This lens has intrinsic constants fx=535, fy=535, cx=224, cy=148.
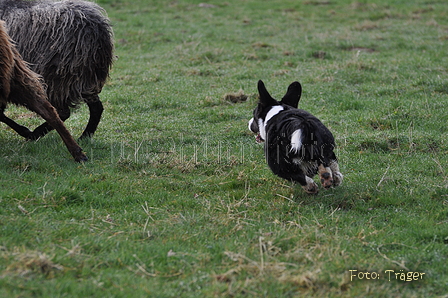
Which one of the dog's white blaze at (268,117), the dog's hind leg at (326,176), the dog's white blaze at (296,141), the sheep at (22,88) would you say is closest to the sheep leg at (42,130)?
the sheep at (22,88)

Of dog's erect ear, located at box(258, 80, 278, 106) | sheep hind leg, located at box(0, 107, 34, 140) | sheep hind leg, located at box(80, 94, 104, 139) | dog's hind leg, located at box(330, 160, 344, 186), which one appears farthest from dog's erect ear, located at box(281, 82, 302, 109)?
sheep hind leg, located at box(0, 107, 34, 140)

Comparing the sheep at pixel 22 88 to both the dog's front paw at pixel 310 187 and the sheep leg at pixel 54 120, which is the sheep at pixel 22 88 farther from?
the dog's front paw at pixel 310 187

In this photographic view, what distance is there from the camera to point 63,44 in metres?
6.60

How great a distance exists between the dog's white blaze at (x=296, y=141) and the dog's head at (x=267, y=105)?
0.80 meters

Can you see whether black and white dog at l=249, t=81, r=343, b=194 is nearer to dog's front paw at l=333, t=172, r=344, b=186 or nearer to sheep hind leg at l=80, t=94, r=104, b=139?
dog's front paw at l=333, t=172, r=344, b=186

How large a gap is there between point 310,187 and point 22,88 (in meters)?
3.26

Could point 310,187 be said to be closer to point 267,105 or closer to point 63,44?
point 267,105

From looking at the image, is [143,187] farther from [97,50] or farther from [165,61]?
[165,61]

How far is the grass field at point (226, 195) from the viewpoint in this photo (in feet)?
12.1

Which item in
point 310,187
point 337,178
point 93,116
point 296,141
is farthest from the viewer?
point 93,116

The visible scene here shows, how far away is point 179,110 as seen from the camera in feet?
28.8

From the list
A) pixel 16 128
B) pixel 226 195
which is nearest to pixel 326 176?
pixel 226 195

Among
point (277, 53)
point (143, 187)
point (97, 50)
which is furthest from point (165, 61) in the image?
point (143, 187)

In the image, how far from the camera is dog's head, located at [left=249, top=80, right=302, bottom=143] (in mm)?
5867
